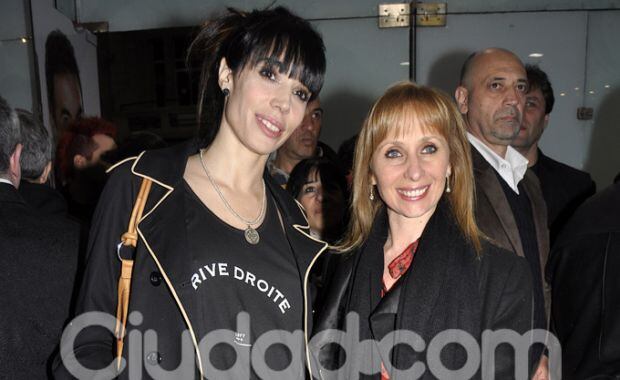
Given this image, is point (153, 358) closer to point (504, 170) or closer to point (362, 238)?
point (362, 238)

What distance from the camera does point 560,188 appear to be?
367 centimetres

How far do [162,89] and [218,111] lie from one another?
798 centimetres

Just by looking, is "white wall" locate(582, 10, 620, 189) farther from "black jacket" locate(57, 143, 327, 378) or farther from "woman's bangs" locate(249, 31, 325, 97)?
"black jacket" locate(57, 143, 327, 378)

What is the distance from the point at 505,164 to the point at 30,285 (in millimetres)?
2103

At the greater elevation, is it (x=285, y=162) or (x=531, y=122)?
(x=531, y=122)

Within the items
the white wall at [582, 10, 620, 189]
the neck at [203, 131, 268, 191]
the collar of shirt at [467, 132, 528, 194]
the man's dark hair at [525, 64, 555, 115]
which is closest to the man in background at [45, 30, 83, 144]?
the neck at [203, 131, 268, 191]

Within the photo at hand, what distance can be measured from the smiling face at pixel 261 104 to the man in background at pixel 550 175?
90.4 inches

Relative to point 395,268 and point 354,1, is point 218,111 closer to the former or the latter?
point 395,268

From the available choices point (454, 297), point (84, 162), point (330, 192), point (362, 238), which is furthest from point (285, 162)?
point (454, 297)

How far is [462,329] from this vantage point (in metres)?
1.66

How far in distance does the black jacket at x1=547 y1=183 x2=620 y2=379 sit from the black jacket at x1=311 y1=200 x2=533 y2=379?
0.26 m

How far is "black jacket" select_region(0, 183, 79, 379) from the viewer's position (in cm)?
163

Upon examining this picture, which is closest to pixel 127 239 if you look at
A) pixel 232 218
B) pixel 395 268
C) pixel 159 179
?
pixel 159 179

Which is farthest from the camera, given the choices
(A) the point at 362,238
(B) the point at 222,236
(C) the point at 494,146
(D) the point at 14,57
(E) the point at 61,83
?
(E) the point at 61,83
